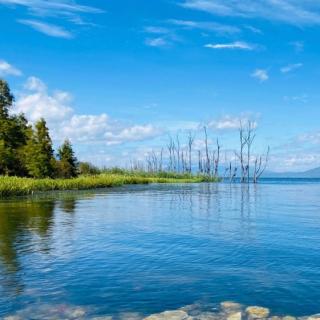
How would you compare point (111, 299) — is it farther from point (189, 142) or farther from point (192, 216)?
point (189, 142)

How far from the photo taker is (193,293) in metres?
11.7

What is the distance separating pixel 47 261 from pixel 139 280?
3901mm

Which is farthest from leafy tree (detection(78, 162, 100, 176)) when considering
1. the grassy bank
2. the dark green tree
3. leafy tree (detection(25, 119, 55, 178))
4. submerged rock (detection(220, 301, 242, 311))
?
submerged rock (detection(220, 301, 242, 311))

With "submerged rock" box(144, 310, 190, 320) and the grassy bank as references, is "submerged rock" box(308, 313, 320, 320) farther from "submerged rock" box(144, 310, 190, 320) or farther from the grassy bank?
the grassy bank

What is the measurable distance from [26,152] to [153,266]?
60025mm

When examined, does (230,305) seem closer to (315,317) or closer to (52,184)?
(315,317)

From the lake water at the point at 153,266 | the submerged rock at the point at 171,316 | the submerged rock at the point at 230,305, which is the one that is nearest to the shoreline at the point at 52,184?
the lake water at the point at 153,266

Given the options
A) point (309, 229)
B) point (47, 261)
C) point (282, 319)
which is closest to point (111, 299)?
point (282, 319)

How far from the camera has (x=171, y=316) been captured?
984 centimetres

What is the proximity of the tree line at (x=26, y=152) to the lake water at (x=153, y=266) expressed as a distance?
44.4 m

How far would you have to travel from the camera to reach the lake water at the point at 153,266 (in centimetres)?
1092

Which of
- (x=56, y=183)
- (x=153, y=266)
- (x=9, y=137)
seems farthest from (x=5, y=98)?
(x=153, y=266)

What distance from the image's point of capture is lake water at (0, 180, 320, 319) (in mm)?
10922

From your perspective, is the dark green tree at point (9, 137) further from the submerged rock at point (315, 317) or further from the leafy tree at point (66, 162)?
the submerged rock at point (315, 317)
